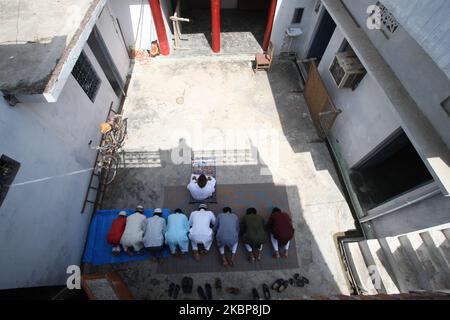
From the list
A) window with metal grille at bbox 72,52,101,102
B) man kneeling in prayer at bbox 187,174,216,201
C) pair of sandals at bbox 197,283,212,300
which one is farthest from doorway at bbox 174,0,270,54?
pair of sandals at bbox 197,283,212,300

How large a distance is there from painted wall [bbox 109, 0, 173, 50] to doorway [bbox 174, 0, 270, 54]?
1203 millimetres

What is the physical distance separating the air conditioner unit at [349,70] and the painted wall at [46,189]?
7.63 m

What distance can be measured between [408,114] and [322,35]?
638 centimetres

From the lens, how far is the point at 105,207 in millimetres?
7605

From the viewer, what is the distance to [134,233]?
627cm

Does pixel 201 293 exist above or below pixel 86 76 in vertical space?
below

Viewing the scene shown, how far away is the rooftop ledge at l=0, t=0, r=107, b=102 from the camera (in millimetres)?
4832

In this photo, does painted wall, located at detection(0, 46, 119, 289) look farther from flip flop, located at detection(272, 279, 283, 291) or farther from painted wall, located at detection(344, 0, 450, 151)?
painted wall, located at detection(344, 0, 450, 151)

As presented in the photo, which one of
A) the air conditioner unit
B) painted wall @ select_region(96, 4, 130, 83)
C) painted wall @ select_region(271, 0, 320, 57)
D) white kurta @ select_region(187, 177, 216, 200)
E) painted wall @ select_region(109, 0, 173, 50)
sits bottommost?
white kurta @ select_region(187, 177, 216, 200)

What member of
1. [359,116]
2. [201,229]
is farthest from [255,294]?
[359,116]

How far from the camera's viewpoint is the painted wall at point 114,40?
8.23 meters

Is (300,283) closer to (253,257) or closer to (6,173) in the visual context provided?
(253,257)
